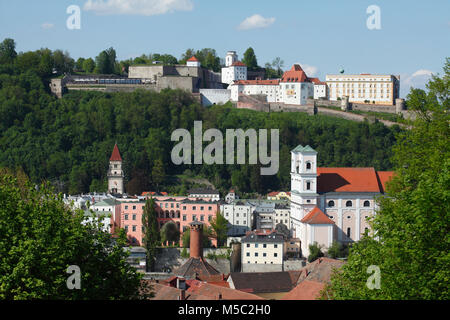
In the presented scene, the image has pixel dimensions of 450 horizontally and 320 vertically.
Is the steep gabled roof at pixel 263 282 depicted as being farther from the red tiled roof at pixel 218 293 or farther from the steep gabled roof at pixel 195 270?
the red tiled roof at pixel 218 293

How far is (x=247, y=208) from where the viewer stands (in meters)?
53.6

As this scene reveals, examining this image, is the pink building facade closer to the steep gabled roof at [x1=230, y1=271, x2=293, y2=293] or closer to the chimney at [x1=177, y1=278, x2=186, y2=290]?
the steep gabled roof at [x1=230, y1=271, x2=293, y2=293]

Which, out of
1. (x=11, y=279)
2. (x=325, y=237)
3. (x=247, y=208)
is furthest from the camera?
(x=247, y=208)

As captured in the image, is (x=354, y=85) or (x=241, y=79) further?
(x=241, y=79)

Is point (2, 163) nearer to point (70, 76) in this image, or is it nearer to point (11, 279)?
point (70, 76)

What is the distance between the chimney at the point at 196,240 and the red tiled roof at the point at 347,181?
8.72 meters

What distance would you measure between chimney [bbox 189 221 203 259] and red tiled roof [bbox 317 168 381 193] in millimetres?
8716
